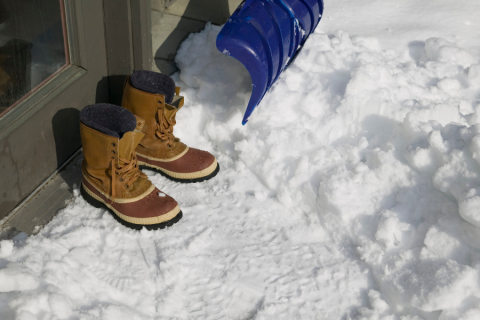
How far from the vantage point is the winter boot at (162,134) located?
210 centimetres

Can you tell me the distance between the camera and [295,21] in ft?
8.06

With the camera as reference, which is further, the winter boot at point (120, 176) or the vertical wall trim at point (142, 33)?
the vertical wall trim at point (142, 33)

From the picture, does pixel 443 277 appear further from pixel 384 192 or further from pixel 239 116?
pixel 239 116

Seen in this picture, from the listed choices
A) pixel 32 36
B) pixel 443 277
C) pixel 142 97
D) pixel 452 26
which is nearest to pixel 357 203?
pixel 443 277

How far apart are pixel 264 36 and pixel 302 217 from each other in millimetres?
916

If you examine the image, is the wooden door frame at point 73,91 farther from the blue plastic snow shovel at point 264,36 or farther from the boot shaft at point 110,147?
the blue plastic snow shovel at point 264,36

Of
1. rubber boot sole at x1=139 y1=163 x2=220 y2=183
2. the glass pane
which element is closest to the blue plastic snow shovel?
rubber boot sole at x1=139 y1=163 x2=220 y2=183

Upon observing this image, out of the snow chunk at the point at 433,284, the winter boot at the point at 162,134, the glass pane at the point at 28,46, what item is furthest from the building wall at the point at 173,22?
the snow chunk at the point at 433,284

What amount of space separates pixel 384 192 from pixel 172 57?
1.51 m

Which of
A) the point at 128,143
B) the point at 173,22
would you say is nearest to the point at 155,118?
the point at 128,143

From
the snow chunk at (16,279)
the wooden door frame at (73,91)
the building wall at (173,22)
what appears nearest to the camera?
the snow chunk at (16,279)

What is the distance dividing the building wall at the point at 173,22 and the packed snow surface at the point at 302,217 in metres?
0.08

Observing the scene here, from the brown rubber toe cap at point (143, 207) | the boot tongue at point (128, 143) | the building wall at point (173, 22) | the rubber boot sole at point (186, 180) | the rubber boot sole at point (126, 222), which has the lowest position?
the rubber boot sole at point (186, 180)

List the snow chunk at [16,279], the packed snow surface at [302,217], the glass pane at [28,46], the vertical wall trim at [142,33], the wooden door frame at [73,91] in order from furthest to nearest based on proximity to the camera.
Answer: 1. the vertical wall trim at [142,33]
2. the wooden door frame at [73,91]
3. the glass pane at [28,46]
4. the packed snow surface at [302,217]
5. the snow chunk at [16,279]
